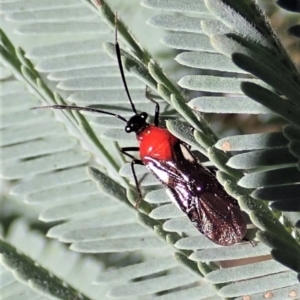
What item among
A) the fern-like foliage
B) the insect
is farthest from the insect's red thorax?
the fern-like foliage

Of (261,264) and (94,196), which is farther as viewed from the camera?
(94,196)

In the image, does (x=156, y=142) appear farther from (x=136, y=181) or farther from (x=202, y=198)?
(x=136, y=181)

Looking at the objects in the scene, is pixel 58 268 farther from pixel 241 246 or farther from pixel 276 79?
pixel 276 79

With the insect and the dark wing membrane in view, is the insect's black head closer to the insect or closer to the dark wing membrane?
the insect

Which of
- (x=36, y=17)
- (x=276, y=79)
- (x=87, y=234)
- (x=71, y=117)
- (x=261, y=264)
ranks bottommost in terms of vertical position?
(x=261, y=264)

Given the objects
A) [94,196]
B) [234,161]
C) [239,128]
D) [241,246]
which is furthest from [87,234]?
[239,128]
